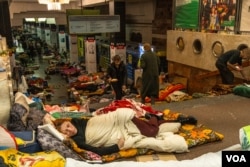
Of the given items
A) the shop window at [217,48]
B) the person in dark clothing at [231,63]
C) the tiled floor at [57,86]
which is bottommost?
the tiled floor at [57,86]

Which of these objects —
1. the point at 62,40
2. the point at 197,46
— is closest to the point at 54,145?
the point at 197,46

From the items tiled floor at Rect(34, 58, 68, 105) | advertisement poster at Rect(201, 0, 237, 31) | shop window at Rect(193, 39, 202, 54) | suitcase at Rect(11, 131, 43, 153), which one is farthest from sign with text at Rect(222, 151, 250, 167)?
tiled floor at Rect(34, 58, 68, 105)

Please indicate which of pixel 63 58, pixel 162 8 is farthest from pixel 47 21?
pixel 162 8

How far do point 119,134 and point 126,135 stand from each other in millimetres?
78

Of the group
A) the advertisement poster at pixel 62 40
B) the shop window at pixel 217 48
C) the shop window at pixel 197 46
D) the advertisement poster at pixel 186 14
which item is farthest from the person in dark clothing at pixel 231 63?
the advertisement poster at pixel 62 40

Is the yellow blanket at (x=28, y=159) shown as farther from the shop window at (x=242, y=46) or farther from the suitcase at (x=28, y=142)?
the shop window at (x=242, y=46)

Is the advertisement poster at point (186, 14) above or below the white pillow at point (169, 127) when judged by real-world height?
above

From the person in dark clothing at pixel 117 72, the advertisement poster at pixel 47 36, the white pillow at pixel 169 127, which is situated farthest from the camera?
the advertisement poster at pixel 47 36

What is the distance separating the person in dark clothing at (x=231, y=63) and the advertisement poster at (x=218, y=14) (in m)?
0.78

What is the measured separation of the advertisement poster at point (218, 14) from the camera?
20.4ft

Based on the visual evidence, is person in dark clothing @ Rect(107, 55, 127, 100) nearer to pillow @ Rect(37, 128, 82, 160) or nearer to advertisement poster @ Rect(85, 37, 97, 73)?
pillow @ Rect(37, 128, 82, 160)

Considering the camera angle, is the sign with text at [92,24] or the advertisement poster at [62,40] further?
the advertisement poster at [62,40]

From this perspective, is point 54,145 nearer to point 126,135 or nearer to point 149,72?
point 126,135

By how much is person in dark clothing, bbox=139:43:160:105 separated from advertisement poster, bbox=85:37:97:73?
6.10 meters
